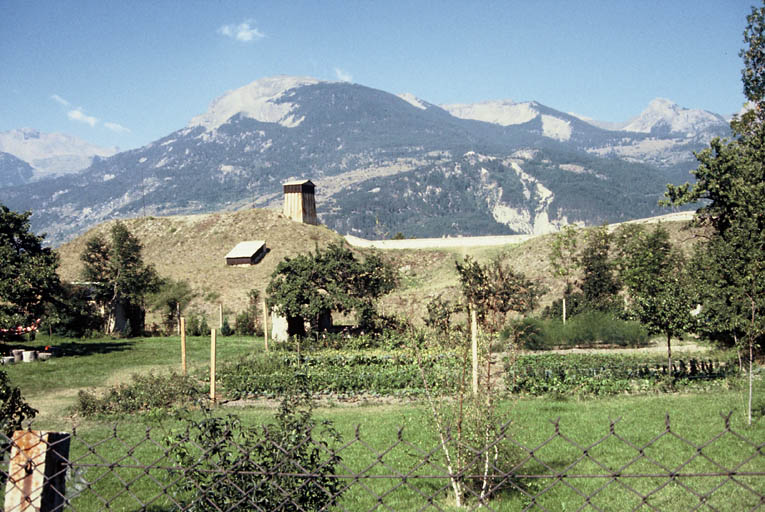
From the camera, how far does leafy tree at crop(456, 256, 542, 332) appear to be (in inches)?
285

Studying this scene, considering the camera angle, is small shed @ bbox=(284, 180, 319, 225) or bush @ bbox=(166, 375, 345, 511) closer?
bush @ bbox=(166, 375, 345, 511)

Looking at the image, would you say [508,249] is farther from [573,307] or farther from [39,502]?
[39,502]

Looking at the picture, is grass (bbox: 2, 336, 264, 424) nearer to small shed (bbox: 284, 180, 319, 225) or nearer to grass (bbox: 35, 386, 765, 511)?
grass (bbox: 35, 386, 765, 511)

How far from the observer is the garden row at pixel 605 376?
50.4ft

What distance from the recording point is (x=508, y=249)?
5462cm

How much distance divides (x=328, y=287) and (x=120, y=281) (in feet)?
44.7

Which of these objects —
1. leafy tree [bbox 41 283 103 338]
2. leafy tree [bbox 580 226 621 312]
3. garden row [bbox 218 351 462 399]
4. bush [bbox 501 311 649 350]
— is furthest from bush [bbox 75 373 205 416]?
leafy tree [bbox 580 226 621 312]

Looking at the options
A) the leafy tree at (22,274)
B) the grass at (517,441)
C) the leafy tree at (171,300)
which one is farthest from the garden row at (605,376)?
the leafy tree at (171,300)

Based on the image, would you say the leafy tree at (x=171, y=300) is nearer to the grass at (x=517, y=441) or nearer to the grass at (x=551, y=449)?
the grass at (x=517, y=441)

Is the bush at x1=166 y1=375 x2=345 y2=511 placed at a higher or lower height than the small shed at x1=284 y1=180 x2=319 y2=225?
lower

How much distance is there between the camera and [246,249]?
163 feet

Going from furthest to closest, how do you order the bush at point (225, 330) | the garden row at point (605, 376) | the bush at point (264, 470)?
the bush at point (225, 330)
the garden row at point (605, 376)
the bush at point (264, 470)

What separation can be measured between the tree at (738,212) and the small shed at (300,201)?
115 ft

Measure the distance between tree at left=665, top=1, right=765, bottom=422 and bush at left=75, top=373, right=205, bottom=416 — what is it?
11.9m
